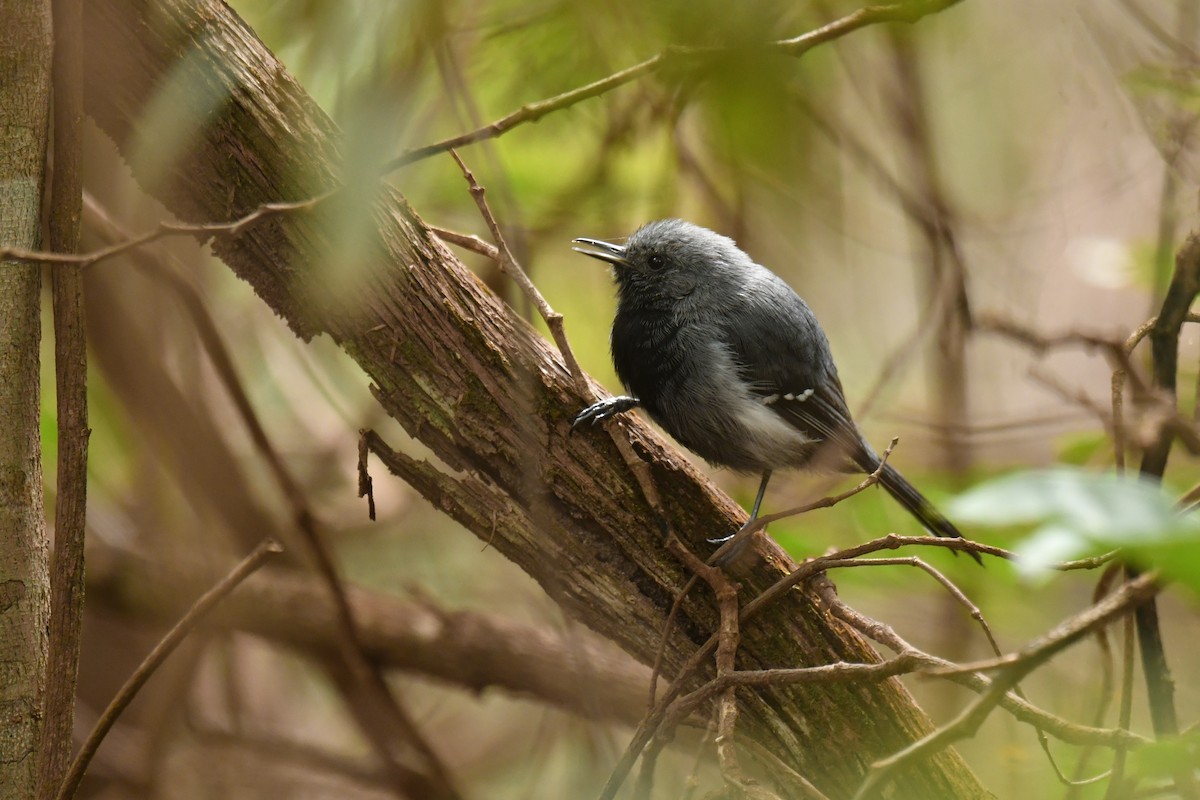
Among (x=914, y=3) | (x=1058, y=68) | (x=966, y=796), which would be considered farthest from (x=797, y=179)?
(x=1058, y=68)

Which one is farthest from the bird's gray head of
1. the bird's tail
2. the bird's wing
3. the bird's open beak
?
the bird's tail

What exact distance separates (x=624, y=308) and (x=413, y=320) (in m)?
1.11

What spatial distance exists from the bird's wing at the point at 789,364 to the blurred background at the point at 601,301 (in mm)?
171

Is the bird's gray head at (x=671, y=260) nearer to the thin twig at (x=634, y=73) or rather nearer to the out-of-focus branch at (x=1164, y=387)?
the thin twig at (x=634, y=73)

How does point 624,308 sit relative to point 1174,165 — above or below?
below

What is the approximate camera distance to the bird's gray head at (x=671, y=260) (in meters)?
2.54

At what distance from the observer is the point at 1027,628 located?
10.2ft

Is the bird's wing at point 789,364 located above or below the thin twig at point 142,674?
above

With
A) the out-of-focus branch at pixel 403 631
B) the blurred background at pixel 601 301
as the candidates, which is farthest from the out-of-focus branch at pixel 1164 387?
the out-of-focus branch at pixel 403 631

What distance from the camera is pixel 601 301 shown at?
366 centimetres

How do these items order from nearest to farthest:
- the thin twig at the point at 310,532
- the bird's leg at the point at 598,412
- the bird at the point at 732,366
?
the bird's leg at the point at 598,412
the thin twig at the point at 310,532
the bird at the point at 732,366

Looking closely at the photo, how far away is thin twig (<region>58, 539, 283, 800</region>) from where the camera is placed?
1296mm

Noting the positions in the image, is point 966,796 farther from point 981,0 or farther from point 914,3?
point 981,0

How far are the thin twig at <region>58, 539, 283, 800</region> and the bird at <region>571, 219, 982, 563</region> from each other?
1.02m
